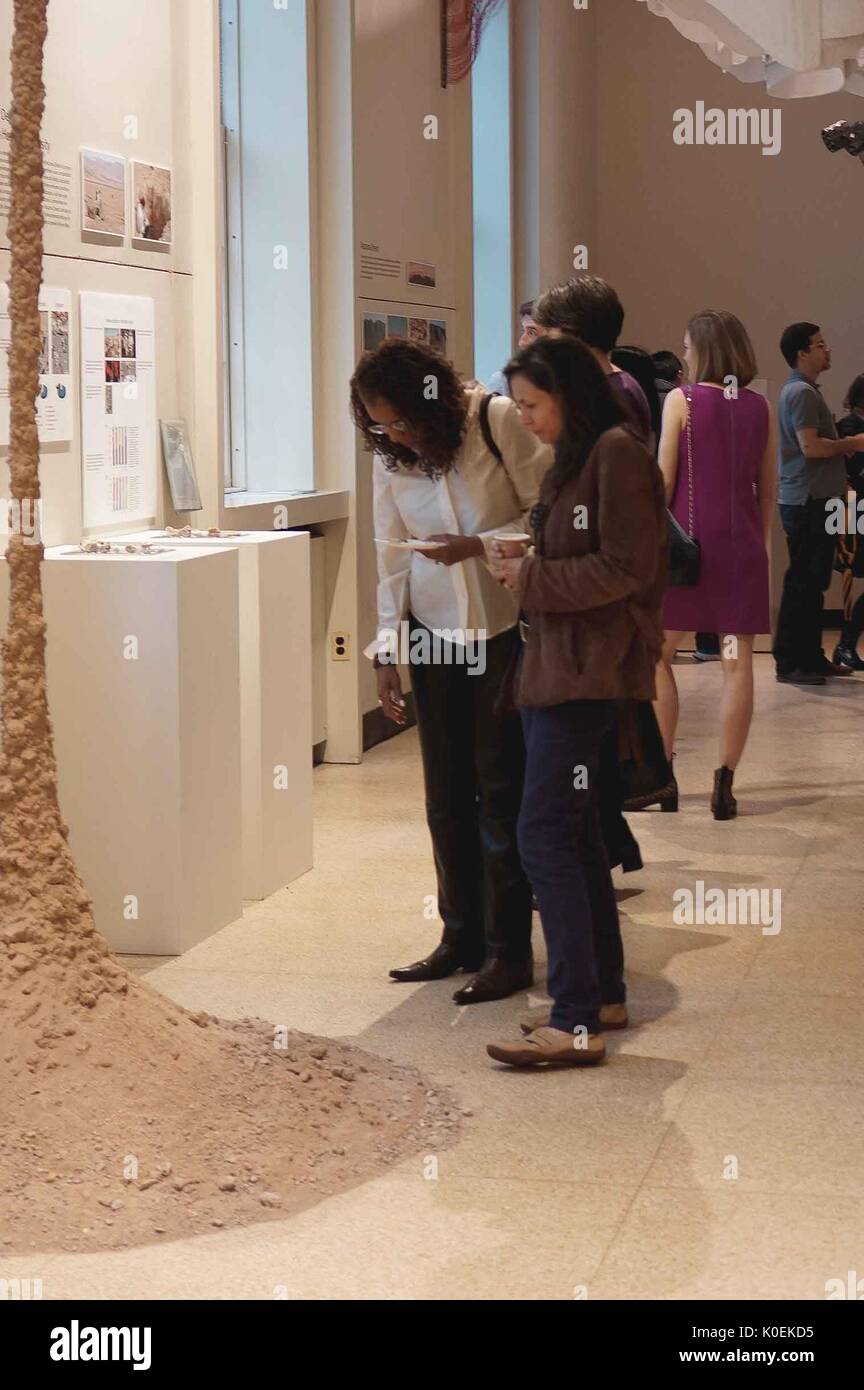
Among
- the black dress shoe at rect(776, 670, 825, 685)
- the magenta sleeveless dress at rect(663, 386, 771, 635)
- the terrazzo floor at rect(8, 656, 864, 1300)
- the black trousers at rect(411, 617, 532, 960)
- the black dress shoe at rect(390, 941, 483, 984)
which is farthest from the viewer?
the black dress shoe at rect(776, 670, 825, 685)

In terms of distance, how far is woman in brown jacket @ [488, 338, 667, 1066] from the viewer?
3.94 meters

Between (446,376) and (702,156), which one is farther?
(702,156)

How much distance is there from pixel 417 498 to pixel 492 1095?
1.49 metres

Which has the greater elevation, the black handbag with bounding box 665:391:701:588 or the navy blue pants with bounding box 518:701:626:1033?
the black handbag with bounding box 665:391:701:588

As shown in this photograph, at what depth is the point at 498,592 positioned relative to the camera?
4.62m

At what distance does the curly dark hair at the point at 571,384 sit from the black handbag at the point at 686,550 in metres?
2.68

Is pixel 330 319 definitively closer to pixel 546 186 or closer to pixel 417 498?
pixel 417 498

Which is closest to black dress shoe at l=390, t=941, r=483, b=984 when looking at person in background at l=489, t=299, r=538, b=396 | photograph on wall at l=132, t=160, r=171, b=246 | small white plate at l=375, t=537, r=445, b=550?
small white plate at l=375, t=537, r=445, b=550

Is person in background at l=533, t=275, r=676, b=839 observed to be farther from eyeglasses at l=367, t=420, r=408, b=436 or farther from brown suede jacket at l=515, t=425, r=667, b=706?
brown suede jacket at l=515, t=425, r=667, b=706

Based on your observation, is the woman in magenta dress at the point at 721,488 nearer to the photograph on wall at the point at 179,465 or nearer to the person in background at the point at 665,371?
the photograph on wall at the point at 179,465

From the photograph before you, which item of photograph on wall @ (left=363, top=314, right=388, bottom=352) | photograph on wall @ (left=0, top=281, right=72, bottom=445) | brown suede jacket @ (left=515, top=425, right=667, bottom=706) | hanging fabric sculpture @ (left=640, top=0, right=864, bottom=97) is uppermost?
hanging fabric sculpture @ (left=640, top=0, right=864, bottom=97)

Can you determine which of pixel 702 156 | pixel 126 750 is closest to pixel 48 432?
pixel 126 750

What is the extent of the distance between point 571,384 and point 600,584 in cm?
44

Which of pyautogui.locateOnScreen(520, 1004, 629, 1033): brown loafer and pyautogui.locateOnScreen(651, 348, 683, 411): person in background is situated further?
pyautogui.locateOnScreen(651, 348, 683, 411): person in background
